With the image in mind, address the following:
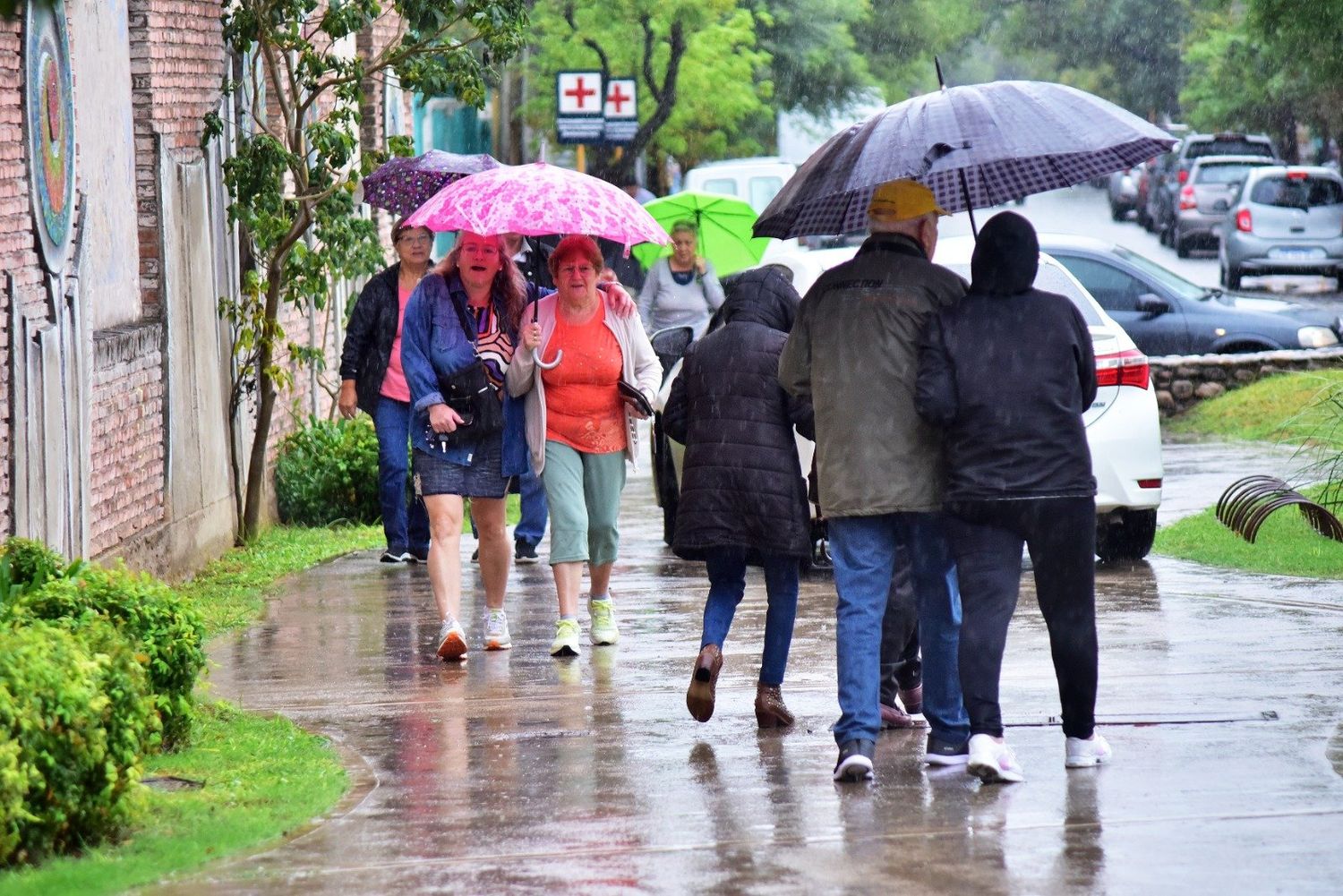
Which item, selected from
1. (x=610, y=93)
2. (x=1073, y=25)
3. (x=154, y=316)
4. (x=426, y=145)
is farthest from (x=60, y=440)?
(x=1073, y=25)

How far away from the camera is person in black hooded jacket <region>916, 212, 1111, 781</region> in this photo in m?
6.08

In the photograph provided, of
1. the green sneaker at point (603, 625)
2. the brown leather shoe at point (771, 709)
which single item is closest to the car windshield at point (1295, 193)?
the green sneaker at point (603, 625)

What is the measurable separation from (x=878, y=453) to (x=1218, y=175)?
31717mm

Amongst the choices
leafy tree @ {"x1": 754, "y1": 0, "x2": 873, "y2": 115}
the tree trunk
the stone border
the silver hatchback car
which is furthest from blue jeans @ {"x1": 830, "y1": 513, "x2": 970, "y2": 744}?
leafy tree @ {"x1": 754, "y1": 0, "x2": 873, "y2": 115}

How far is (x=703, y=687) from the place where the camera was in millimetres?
6988

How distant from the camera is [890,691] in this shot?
706cm

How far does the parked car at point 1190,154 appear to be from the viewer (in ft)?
128

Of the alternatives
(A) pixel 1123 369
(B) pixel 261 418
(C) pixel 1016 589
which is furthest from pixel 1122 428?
(B) pixel 261 418

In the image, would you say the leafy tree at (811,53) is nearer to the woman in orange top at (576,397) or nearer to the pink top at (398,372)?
the pink top at (398,372)

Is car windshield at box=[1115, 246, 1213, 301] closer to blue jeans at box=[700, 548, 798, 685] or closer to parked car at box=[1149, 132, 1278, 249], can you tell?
blue jeans at box=[700, 548, 798, 685]

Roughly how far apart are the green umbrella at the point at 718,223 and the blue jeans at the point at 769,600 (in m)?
7.65

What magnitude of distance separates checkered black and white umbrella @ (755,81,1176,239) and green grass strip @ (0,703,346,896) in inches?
91.5

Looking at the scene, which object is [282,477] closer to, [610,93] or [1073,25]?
[610,93]

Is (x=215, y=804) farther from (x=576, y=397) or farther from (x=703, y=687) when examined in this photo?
(x=576, y=397)
